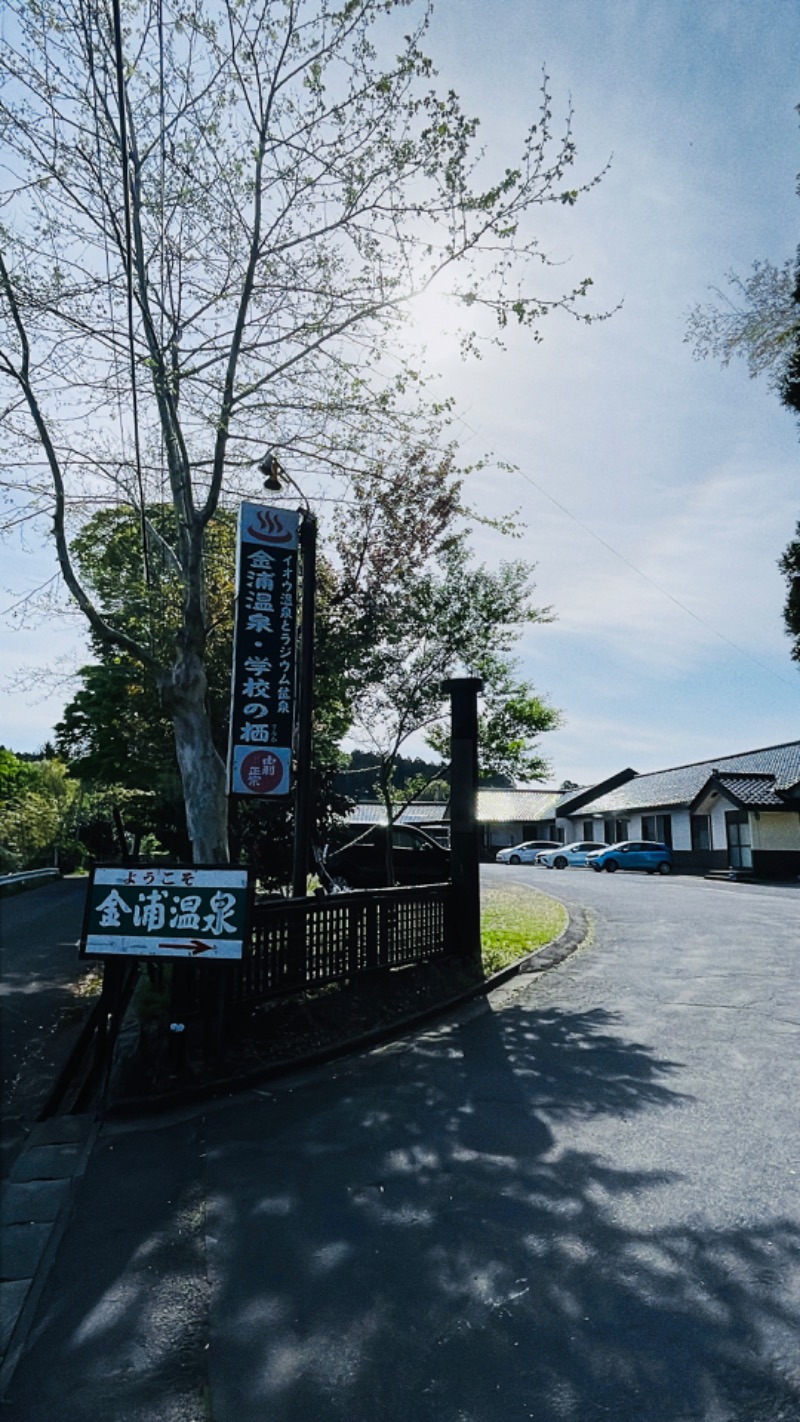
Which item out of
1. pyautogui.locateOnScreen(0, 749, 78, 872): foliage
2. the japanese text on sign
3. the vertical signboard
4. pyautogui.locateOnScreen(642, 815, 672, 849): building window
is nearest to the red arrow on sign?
the japanese text on sign

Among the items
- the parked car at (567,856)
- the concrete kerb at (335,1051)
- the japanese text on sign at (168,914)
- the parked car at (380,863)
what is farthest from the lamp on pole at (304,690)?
the parked car at (567,856)

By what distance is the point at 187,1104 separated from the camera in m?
5.84

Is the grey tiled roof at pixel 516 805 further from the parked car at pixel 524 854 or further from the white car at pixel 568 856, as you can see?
the white car at pixel 568 856

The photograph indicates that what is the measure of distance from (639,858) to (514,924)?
24666mm

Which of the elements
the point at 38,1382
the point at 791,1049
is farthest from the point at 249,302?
the point at 38,1382

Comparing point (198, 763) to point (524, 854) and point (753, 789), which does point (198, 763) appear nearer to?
point (753, 789)

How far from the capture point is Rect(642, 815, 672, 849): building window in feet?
129

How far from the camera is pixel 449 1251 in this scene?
3.64m

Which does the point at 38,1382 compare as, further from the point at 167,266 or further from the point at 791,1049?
the point at 167,266

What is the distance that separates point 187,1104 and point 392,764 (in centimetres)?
826

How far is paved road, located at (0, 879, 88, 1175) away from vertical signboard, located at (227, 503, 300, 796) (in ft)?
9.17

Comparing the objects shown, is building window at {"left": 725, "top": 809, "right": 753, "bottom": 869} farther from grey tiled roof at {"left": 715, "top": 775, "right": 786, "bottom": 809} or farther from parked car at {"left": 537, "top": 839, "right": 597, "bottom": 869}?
parked car at {"left": 537, "top": 839, "right": 597, "bottom": 869}

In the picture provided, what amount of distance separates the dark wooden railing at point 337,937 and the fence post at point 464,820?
226 millimetres

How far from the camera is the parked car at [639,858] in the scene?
36.9m
